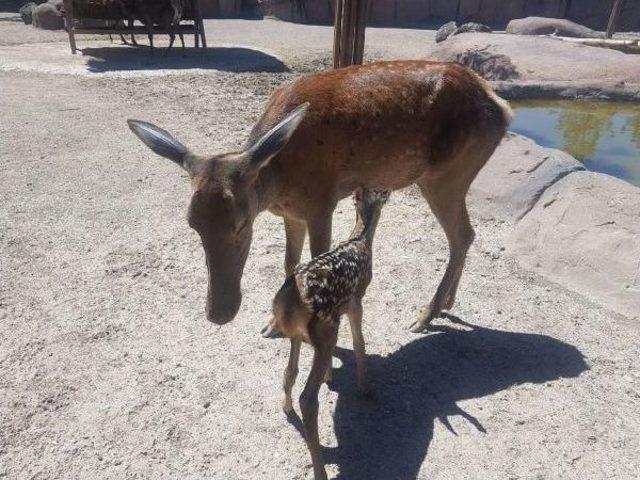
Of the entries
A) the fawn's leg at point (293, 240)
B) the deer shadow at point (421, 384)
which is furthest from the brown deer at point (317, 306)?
the fawn's leg at point (293, 240)

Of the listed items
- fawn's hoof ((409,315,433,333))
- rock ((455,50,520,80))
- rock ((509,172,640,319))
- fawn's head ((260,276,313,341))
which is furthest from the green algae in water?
fawn's head ((260,276,313,341))

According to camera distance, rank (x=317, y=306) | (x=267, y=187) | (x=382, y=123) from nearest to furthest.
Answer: (x=317, y=306), (x=267, y=187), (x=382, y=123)

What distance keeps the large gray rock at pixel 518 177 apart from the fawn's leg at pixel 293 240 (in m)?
2.62

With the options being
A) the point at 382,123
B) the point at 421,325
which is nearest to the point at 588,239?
the point at 421,325

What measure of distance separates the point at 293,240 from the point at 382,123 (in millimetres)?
1034

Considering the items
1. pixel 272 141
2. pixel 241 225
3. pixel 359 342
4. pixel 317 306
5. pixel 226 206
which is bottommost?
pixel 359 342

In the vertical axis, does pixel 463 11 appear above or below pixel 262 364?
above

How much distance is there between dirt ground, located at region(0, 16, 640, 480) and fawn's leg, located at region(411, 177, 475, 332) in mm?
170

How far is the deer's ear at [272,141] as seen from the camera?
9.41ft

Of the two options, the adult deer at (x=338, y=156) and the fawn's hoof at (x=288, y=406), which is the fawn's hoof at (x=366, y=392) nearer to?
the fawn's hoof at (x=288, y=406)

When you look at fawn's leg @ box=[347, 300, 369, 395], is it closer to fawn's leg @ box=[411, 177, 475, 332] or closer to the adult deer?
the adult deer

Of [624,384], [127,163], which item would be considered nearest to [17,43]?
[127,163]

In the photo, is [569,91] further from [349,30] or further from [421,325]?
[421,325]

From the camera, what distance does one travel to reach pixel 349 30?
727cm
